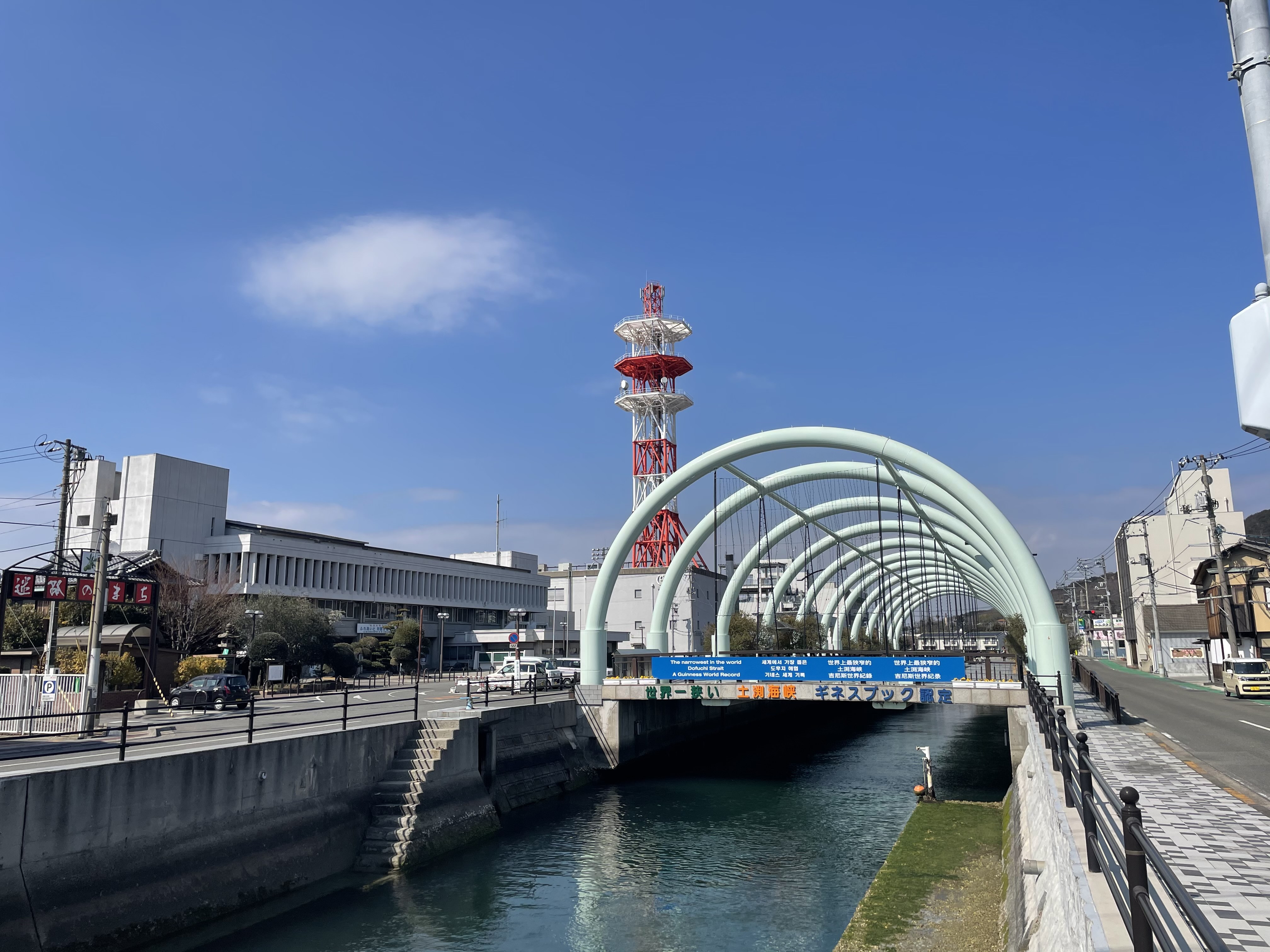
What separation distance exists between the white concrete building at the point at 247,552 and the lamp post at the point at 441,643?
1.00 feet

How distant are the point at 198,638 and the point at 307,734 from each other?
39021 millimetres

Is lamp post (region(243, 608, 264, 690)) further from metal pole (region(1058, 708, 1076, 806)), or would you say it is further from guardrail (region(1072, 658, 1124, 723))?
metal pole (region(1058, 708, 1076, 806))

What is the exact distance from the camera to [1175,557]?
72.8 meters

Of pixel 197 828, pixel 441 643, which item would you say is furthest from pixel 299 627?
pixel 197 828

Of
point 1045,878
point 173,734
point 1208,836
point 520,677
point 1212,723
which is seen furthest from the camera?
point 520,677

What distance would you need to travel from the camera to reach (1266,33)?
4.08 m

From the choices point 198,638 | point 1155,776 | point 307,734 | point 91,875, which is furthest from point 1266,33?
point 198,638

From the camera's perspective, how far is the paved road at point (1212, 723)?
54.8ft

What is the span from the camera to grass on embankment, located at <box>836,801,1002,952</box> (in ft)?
43.7

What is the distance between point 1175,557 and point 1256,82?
82.1 metres

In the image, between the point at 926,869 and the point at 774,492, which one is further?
the point at 774,492

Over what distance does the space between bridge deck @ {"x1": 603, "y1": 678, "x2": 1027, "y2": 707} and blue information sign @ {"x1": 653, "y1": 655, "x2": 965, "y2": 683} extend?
0.60 feet

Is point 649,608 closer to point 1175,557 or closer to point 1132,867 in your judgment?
point 1175,557

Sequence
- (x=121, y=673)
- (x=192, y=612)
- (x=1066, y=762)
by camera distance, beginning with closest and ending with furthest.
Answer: (x=1066, y=762) → (x=121, y=673) → (x=192, y=612)
